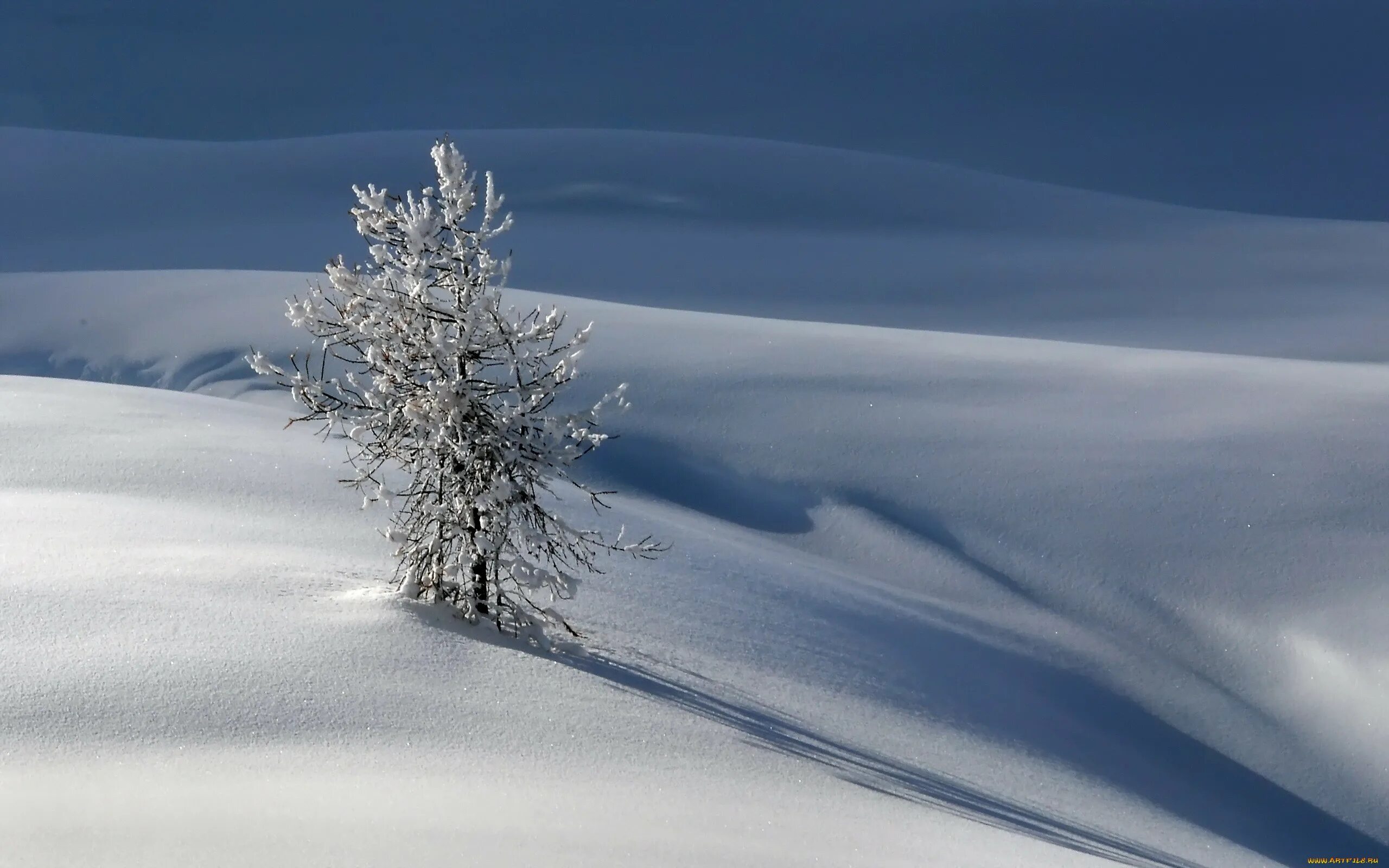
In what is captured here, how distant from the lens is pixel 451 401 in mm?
3770

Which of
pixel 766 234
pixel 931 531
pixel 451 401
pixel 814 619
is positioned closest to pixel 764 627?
pixel 814 619

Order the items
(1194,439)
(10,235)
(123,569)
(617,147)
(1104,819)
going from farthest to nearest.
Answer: (617,147), (10,235), (1194,439), (1104,819), (123,569)

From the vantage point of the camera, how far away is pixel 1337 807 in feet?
17.3

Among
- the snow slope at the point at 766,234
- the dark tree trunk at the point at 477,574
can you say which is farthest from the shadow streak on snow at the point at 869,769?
the snow slope at the point at 766,234

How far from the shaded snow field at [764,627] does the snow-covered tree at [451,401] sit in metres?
0.22

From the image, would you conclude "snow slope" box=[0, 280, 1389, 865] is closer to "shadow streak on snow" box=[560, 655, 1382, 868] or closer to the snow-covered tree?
"shadow streak on snow" box=[560, 655, 1382, 868]

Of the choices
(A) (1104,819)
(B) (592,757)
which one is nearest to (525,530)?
(B) (592,757)

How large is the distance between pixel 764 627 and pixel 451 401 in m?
1.55

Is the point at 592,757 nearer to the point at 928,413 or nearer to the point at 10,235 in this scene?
the point at 928,413

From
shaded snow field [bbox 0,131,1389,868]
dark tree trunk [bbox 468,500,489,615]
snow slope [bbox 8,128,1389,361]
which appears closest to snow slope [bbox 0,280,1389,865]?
shaded snow field [bbox 0,131,1389,868]

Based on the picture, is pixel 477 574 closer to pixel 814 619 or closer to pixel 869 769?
pixel 869 769

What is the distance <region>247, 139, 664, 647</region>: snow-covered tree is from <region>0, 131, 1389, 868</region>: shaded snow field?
8.6 inches

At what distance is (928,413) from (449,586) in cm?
440

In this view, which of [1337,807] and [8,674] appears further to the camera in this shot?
[1337,807]
